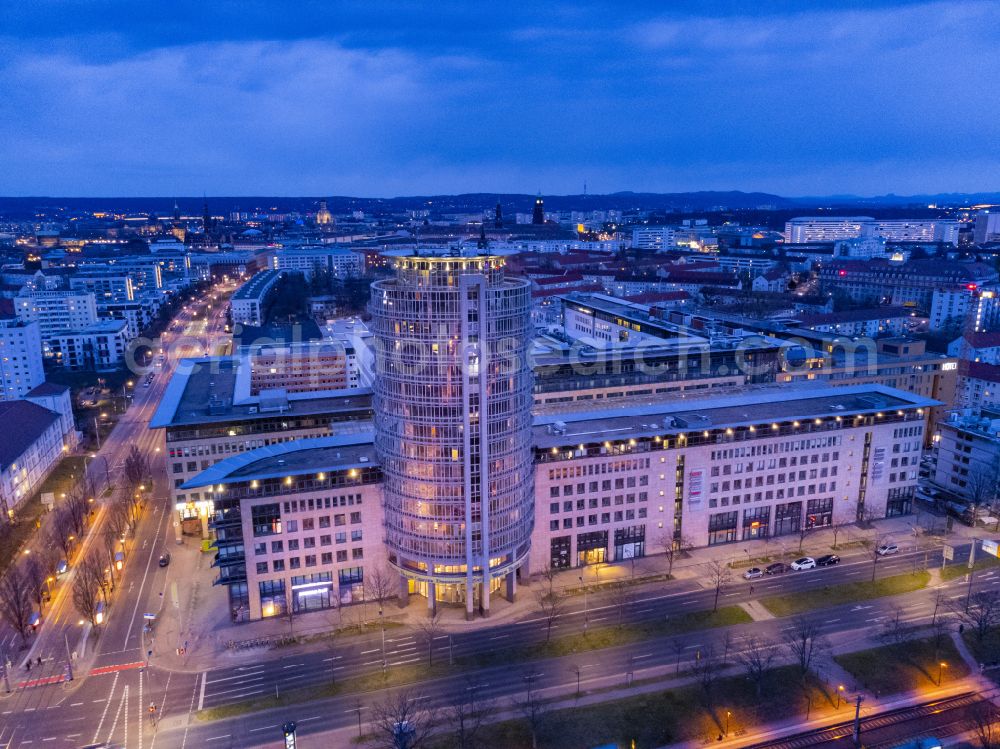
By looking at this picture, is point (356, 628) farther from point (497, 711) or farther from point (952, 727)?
point (952, 727)

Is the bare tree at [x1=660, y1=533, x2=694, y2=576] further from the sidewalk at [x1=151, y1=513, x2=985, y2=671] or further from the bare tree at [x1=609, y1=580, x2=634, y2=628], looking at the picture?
the bare tree at [x1=609, y1=580, x2=634, y2=628]

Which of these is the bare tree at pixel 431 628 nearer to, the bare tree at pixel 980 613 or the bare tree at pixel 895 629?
the bare tree at pixel 895 629

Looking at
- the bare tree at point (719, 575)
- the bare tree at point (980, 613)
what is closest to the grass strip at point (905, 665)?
the bare tree at point (980, 613)

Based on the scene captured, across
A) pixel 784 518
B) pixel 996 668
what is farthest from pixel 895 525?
pixel 996 668

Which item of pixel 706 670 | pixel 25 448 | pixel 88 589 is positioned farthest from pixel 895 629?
pixel 25 448

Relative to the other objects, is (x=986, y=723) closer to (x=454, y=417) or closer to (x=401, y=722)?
(x=401, y=722)

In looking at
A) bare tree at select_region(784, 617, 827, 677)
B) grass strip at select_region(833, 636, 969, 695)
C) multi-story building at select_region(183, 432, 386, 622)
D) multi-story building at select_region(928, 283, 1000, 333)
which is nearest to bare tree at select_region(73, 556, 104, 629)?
multi-story building at select_region(183, 432, 386, 622)
